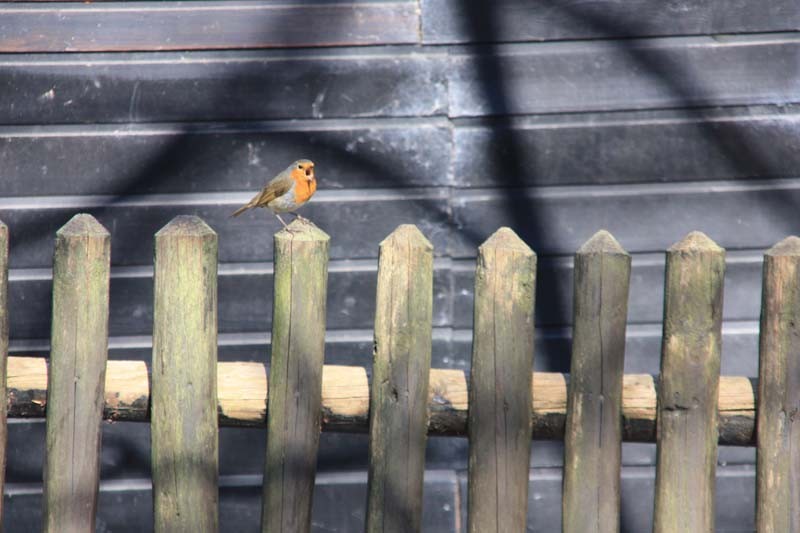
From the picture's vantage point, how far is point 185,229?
80.8 inches

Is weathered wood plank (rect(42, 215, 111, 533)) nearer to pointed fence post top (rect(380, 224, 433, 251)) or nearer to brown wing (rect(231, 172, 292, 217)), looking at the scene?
pointed fence post top (rect(380, 224, 433, 251))

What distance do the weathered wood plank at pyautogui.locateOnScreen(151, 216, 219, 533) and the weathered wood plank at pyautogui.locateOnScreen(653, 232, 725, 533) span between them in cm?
107

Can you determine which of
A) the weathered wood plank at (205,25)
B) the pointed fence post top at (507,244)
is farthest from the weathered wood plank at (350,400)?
the weathered wood plank at (205,25)

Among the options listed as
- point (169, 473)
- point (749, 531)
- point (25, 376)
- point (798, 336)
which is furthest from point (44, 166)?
point (749, 531)

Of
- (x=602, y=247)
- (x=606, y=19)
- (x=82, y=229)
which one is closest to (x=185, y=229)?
(x=82, y=229)

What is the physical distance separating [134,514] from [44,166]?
1617 mm

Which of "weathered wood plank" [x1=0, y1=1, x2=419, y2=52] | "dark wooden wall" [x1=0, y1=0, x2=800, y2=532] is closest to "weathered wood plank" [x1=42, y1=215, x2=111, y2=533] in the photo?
"dark wooden wall" [x1=0, y1=0, x2=800, y2=532]

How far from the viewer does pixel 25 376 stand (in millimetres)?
2133

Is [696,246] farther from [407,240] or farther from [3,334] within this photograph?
[3,334]

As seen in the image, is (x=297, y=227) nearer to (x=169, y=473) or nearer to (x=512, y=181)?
(x=169, y=473)

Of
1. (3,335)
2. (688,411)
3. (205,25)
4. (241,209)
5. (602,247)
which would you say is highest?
(205,25)

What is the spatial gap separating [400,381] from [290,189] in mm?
1593

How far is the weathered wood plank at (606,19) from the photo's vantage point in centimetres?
389

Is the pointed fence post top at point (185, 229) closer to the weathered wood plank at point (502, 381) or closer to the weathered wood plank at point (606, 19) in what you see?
the weathered wood plank at point (502, 381)
